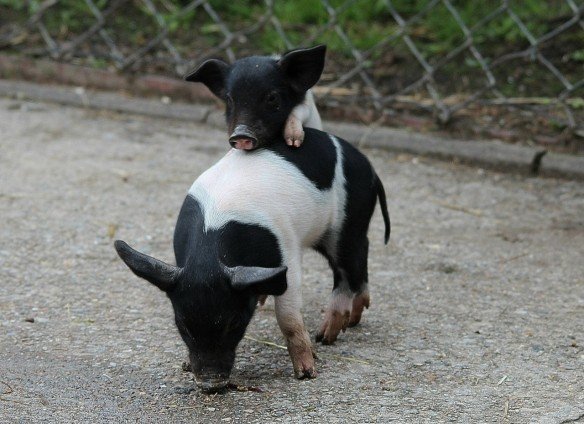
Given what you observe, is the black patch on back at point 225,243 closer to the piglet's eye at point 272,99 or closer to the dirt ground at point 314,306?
the dirt ground at point 314,306

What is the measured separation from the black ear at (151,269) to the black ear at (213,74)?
0.98m

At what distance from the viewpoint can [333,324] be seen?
4316mm

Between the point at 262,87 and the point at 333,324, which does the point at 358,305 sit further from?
the point at 262,87

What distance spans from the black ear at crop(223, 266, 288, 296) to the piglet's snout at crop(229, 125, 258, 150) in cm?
60

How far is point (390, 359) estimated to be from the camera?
13.8 ft

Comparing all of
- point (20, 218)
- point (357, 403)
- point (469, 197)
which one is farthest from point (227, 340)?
point (469, 197)

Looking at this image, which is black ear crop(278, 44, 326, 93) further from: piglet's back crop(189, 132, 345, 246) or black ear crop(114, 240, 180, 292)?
black ear crop(114, 240, 180, 292)

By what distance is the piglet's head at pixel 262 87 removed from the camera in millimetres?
4191

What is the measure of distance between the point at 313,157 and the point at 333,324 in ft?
2.24

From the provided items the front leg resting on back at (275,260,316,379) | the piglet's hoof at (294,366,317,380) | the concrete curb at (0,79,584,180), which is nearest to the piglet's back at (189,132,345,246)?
the front leg resting on back at (275,260,316,379)

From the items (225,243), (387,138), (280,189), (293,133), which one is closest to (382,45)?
(387,138)

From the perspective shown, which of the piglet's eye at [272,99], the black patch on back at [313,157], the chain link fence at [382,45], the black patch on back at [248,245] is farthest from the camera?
the chain link fence at [382,45]

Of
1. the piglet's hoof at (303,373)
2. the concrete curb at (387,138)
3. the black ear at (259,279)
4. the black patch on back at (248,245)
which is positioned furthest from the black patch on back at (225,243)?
the concrete curb at (387,138)

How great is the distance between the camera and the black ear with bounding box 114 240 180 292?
144 inches
